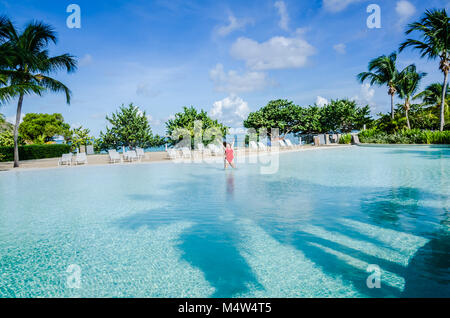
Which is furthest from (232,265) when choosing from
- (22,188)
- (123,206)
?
(22,188)

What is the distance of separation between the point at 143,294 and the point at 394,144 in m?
25.4

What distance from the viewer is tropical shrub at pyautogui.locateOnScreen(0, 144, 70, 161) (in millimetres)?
20084

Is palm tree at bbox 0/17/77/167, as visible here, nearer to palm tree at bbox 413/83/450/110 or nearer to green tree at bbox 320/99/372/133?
green tree at bbox 320/99/372/133

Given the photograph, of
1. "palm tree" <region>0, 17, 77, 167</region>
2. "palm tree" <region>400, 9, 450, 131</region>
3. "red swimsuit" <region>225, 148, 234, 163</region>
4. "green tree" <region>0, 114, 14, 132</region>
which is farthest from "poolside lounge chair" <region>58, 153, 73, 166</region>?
"palm tree" <region>400, 9, 450, 131</region>

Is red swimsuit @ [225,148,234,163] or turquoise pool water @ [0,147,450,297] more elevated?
red swimsuit @ [225,148,234,163]

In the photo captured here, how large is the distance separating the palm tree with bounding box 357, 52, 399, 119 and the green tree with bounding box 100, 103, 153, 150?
2519cm

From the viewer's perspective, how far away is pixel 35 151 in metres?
21.8

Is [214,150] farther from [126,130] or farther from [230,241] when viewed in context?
[230,241]

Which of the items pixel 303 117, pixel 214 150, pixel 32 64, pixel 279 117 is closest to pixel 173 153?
pixel 214 150

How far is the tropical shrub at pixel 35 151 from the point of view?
20.1 metres

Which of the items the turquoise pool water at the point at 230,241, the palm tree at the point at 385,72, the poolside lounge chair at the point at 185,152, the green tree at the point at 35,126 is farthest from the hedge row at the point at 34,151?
the palm tree at the point at 385,72

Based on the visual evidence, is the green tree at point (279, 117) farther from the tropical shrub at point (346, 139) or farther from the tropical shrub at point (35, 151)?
the tropical shrub at point (35, 151)

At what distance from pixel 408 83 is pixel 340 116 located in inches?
299
